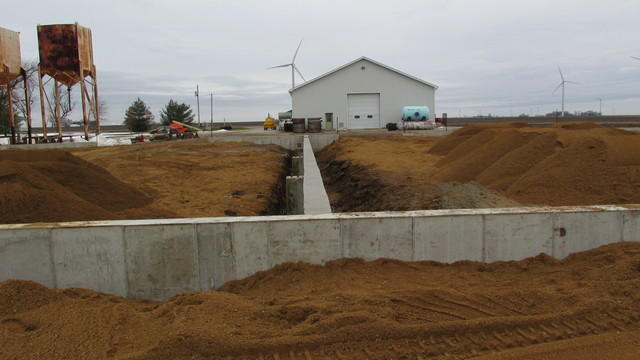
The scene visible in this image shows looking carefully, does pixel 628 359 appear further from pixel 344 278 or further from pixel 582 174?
pixel 582 174

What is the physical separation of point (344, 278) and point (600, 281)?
2.73 metres

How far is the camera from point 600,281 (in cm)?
532

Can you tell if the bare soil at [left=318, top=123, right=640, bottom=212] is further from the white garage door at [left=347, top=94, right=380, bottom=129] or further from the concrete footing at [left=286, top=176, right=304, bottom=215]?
the white garage door at [left=347, top=94, right=380, bottom=129]

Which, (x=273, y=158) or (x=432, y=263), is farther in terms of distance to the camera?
(x=273, y=158)

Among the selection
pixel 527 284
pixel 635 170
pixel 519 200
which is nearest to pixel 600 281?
pixel 527 284

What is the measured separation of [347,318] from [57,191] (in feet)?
19.2

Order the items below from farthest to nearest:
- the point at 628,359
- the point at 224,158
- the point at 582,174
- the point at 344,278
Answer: the point at 224,158 < the point at 582,174 < the point at 344,278 < the point at 628,359

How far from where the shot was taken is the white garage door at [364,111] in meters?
39.7

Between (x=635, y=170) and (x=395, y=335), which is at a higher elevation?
(x=635, y=170)

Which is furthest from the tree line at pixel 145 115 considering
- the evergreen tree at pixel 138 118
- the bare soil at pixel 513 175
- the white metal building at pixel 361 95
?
the bare soil at pixel 513 175

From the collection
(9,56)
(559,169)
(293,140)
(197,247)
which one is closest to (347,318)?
(197,247)

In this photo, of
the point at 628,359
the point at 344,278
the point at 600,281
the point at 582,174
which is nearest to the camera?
the point at 628,359

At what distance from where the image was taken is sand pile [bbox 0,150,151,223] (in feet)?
24.5

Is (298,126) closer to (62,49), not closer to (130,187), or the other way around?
(62,49)
